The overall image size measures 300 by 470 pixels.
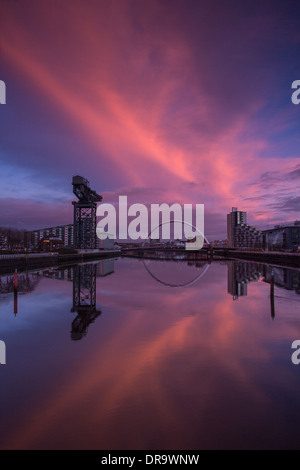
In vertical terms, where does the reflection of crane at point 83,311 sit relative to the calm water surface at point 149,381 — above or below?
below

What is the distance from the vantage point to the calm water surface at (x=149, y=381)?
290 inches

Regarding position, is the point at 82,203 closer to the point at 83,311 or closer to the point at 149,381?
the point at 83,311

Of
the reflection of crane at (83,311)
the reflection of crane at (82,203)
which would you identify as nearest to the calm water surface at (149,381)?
the reflection of crane at (83,311)

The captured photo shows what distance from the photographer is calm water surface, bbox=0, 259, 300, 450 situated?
290 inches

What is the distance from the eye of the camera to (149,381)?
10406 mm

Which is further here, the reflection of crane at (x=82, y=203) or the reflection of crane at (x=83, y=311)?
the reflection of crane at (x=82, y=203)

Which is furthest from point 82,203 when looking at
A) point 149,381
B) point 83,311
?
point 149,381

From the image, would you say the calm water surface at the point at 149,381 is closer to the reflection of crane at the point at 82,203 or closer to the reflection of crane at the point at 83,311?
the reflection of crane at the point at 83,311

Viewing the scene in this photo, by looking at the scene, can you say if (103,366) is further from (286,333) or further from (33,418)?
(286,333)

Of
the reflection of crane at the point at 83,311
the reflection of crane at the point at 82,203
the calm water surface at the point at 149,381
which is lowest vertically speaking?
the reflection of crane at the point at 83,311

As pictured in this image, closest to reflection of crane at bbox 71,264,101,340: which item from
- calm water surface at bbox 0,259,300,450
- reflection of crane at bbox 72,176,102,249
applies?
calm water surface at bbox 0,259,300,450

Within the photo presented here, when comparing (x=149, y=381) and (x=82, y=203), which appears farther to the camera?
(x=82, y=203)
